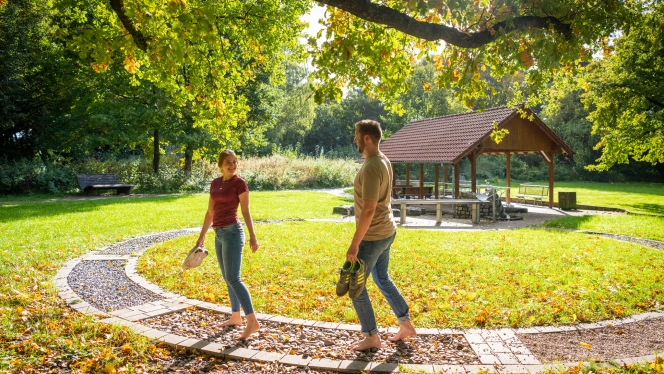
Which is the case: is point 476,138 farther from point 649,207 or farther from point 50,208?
point 50,208

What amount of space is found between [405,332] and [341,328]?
2.45 feet

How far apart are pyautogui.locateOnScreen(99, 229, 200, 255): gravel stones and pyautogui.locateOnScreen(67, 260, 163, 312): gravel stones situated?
3.56 feet

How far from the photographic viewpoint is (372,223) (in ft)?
14.0

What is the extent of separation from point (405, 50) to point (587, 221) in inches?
435

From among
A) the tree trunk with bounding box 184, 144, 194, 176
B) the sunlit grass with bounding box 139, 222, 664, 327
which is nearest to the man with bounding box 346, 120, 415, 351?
the sunlit grass with bounding box 139, 222, 664, 327

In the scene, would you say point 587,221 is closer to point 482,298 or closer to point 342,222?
point 342,222

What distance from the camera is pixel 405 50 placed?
7707 millimetres

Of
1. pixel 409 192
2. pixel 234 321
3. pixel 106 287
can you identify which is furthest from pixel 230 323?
pixel 409 192

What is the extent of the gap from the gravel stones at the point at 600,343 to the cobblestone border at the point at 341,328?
11 centimetres

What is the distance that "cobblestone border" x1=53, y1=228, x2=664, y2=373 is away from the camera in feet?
13.6

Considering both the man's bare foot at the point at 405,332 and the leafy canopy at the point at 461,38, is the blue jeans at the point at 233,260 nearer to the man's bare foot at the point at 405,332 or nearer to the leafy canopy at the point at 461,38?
the man's bare foot at the point at 405,332

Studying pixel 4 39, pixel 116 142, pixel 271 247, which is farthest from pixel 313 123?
pixel 271 247

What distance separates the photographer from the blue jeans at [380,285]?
4.30 meters

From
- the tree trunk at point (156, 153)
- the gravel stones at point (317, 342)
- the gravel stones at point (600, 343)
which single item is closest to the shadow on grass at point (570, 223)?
the gravel stones at point (600, 343)
